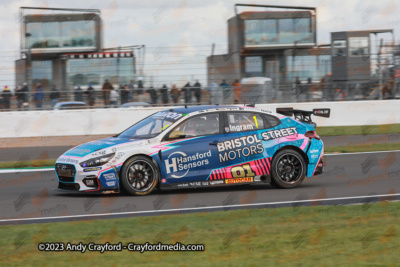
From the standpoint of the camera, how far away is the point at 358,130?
22.6 m

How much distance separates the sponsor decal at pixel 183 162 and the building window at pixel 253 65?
13.4m

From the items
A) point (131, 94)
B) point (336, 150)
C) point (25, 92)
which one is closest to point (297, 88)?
point (131, 94)

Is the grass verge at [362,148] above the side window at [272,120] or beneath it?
beneath

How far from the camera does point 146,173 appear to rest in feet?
32.0

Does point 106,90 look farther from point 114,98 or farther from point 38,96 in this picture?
point 38,96

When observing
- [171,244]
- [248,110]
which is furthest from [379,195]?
[171,244]

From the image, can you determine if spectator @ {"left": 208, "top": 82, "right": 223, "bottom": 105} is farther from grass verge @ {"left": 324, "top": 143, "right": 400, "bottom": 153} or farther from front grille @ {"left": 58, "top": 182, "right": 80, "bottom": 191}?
front grille @ {"left": 58, "top": 182, "right": 80, "bottom": 191}

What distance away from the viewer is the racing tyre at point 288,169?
10430mm

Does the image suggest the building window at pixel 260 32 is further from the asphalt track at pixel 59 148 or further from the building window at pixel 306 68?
the asphalt track at pixel 59 148

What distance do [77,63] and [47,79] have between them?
165cm

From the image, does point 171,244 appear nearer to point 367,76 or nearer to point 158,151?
point 158,151

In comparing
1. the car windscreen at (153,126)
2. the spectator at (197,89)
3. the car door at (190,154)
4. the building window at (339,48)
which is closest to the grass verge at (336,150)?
the car windscreen at (153,126)

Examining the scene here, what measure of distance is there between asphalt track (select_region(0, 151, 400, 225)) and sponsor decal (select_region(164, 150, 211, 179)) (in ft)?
1.32

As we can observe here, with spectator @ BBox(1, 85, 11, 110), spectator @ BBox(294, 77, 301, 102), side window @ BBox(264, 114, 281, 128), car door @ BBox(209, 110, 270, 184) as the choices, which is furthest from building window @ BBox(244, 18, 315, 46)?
car door @ BBox(209, 110, 270, 184)
